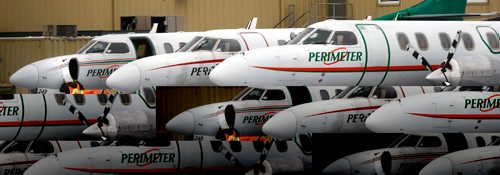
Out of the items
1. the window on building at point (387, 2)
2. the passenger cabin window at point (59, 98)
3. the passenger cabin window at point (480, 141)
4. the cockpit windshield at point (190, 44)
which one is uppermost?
the cockpit windshield at point (190, 44)

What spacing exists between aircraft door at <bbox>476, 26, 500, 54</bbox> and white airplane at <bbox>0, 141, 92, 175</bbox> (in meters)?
15.9

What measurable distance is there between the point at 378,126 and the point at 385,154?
1.29 meters

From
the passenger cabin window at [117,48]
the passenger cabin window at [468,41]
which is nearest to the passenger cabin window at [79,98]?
the passenger cabin window at [117,48]

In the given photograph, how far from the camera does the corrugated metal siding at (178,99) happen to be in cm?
6788

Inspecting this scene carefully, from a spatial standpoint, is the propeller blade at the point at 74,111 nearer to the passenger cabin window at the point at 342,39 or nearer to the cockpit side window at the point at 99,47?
the cockpit side window at the point at 99,47

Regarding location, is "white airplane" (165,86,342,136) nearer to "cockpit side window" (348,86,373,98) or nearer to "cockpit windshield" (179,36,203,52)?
"cockpit side window" (348,86,373,98)

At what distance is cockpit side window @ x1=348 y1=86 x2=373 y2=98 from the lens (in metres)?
67.2

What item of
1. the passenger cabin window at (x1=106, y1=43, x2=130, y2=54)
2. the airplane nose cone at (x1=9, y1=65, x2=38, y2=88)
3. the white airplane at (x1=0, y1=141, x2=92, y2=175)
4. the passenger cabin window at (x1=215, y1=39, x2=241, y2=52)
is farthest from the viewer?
the passenger cabin window at (x1=106, y1=43, x2=130, y2=54)

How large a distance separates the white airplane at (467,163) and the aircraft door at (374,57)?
6.00 meters

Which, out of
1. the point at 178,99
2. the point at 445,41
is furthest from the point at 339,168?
the point at 445,41

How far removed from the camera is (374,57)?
67.4 metres

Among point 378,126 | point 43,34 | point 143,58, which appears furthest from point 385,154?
point 43,34

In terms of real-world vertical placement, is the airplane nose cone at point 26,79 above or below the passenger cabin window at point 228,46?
below

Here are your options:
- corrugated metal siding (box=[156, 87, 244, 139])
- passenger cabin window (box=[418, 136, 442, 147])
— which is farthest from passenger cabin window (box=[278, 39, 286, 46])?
passenger cabin window (box=[418, 136, 442, 147])
